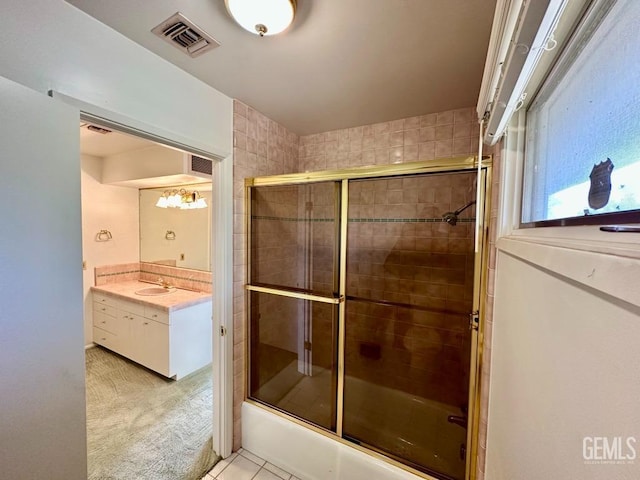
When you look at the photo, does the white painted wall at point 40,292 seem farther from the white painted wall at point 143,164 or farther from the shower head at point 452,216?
the shower head at point 452,216

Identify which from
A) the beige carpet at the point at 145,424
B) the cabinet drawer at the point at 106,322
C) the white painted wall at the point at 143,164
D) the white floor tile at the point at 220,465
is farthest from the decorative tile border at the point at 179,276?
the white floor tile at the point at 220,465

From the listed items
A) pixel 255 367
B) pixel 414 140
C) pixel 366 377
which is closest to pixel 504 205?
pixel 414 140

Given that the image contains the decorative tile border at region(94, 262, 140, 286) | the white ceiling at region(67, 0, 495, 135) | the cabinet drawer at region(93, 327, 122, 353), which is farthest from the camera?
the decorative tile border at region(94, 262, 140, 286)

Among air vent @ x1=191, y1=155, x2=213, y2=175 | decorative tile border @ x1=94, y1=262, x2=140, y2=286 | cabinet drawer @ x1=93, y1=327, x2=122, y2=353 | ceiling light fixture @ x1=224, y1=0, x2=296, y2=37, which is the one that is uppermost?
ceiling light fixture @ x1=224, y1=0, x2=296, y2=37

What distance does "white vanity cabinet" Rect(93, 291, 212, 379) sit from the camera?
2.41m

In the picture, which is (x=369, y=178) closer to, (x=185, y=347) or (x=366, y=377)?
(x=366, y=377)

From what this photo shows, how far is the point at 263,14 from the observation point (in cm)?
91

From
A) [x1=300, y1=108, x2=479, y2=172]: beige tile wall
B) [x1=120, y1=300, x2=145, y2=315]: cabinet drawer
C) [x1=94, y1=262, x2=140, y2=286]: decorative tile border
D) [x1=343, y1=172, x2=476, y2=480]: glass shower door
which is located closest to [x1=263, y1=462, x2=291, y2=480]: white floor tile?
[x1=343, y1=172, x2=476, y2=480]: glass shower door

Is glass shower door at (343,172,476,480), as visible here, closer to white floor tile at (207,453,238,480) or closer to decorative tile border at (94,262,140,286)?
white floor tile at (207,453,238,480)

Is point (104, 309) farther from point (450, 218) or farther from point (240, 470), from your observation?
point (450, 218)

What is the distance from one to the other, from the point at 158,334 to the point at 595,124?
319 centimetres

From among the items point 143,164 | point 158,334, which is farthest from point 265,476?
point 143,164

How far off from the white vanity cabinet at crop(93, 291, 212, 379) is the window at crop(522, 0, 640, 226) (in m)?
2.85

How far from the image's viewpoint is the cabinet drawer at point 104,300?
113 inches
